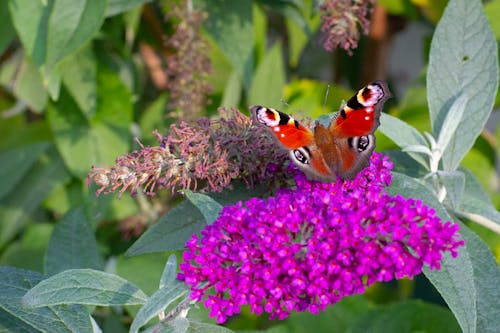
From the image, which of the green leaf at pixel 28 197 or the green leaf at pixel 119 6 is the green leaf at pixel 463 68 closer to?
the green leaf at pixel 119 6

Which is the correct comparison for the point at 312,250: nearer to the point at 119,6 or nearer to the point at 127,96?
the point at 119,6

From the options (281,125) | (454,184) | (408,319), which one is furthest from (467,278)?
(408,319)

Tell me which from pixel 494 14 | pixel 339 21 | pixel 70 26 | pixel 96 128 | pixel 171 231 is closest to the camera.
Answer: pixel 171 231

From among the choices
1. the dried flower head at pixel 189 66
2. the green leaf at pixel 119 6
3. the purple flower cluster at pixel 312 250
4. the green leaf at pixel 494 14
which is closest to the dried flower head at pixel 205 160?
the purple flower cluster at pixel 312 250

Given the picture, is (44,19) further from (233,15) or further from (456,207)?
(456,207)

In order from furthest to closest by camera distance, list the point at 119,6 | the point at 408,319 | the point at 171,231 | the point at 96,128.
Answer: the point at 96,128 < the point at 408,319 < the point at 119,6 < the point at 171,231

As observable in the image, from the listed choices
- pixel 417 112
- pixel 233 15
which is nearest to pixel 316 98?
pixel 417 112
